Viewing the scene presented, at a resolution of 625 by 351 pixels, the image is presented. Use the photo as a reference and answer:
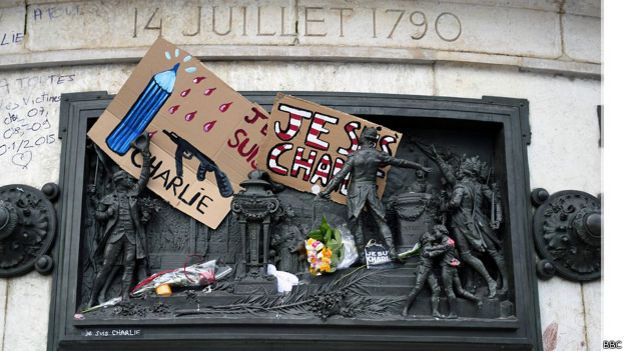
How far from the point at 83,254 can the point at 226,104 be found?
2.44 metres

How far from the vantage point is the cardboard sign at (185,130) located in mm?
10578

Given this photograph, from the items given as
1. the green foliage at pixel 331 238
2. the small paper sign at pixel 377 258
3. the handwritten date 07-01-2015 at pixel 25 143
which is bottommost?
the small paper sign at pixel 377 258

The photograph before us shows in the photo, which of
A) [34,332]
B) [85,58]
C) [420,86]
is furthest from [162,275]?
[420,86]

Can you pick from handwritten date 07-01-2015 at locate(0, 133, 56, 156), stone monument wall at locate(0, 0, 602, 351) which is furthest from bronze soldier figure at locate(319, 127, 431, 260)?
handwritten date 07-01-2015 at locate(0, 133, 56, 156)

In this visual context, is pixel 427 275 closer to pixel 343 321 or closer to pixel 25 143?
pixel 343 321

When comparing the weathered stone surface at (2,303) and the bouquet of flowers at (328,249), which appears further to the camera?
the weathered stone surface at (2,303)

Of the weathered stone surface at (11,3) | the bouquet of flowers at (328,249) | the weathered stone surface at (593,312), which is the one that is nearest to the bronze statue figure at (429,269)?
the bouquet of flowers at (328,249)

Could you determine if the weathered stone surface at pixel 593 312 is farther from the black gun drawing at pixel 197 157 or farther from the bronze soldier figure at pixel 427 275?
the black gun drawing at pixel 197 157

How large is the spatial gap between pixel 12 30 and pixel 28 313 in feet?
11.9

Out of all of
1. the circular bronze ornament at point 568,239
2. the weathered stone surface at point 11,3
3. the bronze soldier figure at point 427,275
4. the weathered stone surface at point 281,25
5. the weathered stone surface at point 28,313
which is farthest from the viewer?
the weathered stone surface at point 11,3

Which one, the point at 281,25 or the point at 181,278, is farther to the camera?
the point at 281,25

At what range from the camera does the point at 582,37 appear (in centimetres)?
1139

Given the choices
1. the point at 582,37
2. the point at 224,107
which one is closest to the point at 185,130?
the point at 224,107

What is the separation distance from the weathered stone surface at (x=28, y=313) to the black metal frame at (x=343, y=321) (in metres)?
0.15
